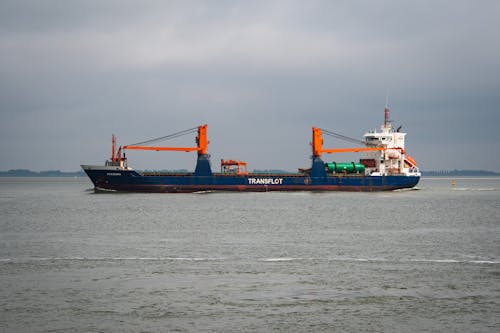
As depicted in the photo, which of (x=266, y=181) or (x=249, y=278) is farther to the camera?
(x=266, y=181)

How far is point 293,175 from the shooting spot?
93.1 meters

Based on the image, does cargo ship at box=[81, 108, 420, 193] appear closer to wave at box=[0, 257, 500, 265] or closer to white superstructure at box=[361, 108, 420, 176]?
white superstructure at box=[361, 108, 420, 176]

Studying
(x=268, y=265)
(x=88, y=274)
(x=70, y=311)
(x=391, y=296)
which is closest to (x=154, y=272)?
(x=88, y=274)

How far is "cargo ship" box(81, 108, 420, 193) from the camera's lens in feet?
279

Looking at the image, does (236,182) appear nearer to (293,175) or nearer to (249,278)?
(293,175)

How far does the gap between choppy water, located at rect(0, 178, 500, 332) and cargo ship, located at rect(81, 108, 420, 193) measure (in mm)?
40544

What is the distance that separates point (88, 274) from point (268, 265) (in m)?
7.76

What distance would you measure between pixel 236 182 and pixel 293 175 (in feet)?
31.3

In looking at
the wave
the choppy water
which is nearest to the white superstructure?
the choppy water

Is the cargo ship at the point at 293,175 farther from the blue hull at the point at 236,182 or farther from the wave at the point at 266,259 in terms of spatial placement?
the wave at the point at 266,259

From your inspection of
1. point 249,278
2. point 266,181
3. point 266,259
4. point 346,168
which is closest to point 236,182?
point 266,181

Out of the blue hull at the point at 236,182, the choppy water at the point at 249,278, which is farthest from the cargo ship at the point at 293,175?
the choppy water at the point at 249,278

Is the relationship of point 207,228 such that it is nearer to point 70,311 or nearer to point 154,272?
point 154,272

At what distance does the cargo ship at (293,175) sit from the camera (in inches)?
3351
